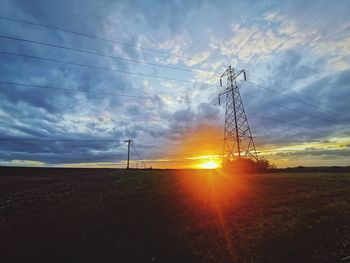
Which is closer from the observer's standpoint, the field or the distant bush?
the field

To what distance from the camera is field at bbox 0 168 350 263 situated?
11164 millimetres

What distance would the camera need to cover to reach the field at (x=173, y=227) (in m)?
11.2

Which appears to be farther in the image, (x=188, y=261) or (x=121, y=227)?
(x=121, y=227)

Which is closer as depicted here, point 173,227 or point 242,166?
point 173,227

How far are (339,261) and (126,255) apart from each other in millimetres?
9118

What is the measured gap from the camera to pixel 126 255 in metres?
11.1

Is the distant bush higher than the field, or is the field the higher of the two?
the distant bush

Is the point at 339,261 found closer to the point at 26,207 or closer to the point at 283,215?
the point at 283,215

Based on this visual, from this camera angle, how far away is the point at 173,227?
14.4 meters

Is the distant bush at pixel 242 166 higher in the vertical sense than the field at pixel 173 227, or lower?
higher

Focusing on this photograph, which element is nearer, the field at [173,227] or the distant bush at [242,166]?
the field at [173,227]

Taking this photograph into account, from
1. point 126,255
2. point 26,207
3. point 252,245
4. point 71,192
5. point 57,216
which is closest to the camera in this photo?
point 126,255

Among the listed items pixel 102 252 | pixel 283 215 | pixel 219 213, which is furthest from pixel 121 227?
pixel 283 215

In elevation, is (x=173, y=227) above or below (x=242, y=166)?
below
